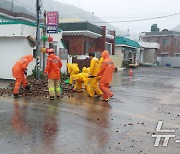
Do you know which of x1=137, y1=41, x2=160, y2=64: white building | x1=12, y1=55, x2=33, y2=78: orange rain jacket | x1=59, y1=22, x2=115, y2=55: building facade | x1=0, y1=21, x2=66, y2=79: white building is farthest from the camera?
x1=137, y1=41, x2=160, y2=64: white building

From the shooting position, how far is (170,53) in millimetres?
62250

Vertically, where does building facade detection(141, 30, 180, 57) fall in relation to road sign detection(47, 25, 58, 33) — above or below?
above

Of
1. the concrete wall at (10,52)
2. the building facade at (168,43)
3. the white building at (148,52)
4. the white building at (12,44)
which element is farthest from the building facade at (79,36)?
the building facade at (168,43)

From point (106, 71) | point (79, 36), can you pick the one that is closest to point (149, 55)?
point (79, 36)

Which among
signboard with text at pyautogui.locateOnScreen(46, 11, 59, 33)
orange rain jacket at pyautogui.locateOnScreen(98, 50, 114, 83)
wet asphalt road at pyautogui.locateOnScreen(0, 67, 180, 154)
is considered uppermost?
signboard with text at pyautogui.locateOnScreen(46, 11, 59, 33)

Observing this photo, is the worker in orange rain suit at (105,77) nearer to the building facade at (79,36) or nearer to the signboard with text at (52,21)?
the signboard with text at (52,21)

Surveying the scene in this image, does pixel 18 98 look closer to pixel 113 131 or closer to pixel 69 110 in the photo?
pixel 69 110

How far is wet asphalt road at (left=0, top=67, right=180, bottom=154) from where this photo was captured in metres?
5.63

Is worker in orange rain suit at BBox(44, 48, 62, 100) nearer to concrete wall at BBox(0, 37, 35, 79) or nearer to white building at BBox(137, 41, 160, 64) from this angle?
concrete wall at BBox(0, 37, 35, 79)

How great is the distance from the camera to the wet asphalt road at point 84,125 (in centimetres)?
563

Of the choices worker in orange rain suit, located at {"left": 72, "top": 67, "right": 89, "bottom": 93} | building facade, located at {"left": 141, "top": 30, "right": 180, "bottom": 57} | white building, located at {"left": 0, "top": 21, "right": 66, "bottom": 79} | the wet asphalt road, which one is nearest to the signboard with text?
white building, located at {"left": 0, "top": 21, "right": 66, "bottom": 79}

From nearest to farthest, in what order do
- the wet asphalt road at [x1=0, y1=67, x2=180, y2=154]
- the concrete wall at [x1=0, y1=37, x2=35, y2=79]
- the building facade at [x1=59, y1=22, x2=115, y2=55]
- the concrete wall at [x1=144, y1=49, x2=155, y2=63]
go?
the wet asphalt road at [x1=0, y1=67, x2=180, y2=154] → the concrete wall at [x1=0, y1=37, x2=35, y2=79] → the building facade at [x1=59, y1=22, x2=115, y2=55] → the concrete wall at [x1=144, y1=49, x2=155, y2=63]

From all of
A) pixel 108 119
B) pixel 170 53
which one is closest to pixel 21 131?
pixel 108 119

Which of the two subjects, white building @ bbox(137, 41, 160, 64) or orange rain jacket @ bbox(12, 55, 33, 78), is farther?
white building @ bbox(137, 41, 160, 64)
